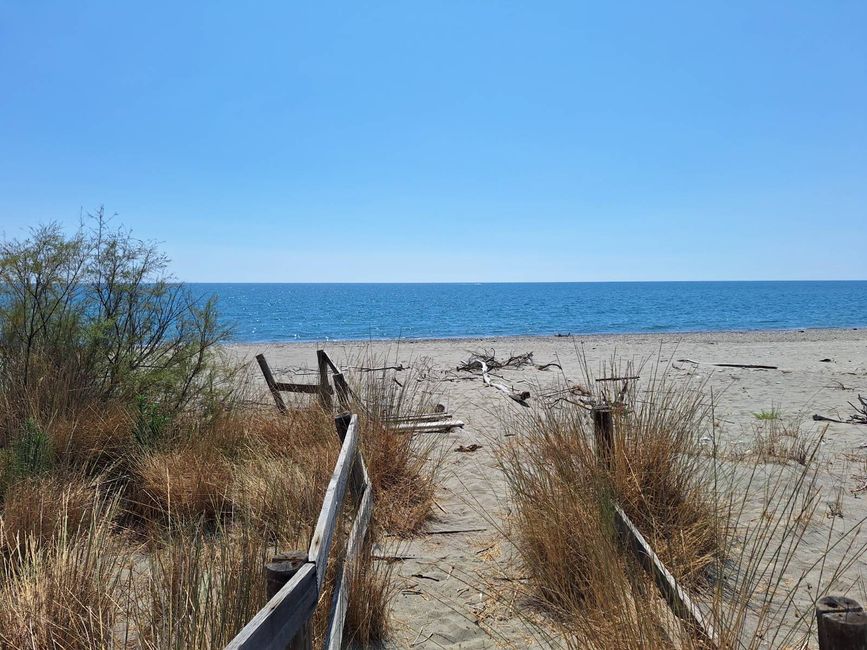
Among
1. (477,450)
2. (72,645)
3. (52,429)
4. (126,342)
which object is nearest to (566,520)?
(72,645)

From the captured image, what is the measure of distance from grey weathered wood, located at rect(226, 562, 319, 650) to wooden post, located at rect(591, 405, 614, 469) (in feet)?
8.36

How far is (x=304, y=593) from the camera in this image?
213cm

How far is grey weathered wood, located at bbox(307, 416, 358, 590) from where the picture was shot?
251cm

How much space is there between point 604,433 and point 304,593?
275cm

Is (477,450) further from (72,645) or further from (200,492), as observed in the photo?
(72,645)

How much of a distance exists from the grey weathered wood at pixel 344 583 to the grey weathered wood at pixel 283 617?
2.17 feet

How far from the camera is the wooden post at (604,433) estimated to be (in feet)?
13.8

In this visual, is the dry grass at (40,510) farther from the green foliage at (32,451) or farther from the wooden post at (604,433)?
the wooden post at (604,433)

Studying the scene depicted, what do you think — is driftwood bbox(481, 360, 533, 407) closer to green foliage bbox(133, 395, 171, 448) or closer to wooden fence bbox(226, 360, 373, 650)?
wooden fence bbox(226, 360, 373, 650)

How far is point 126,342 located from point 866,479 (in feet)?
27.4

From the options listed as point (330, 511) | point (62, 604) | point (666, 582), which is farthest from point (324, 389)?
point (666, 582)

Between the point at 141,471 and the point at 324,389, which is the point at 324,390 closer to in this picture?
the point at 324,389

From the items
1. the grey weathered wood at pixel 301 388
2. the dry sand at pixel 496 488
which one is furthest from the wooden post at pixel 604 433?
the grey weathered wood at pixel 301 388

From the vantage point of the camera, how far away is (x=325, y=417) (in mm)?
5910
